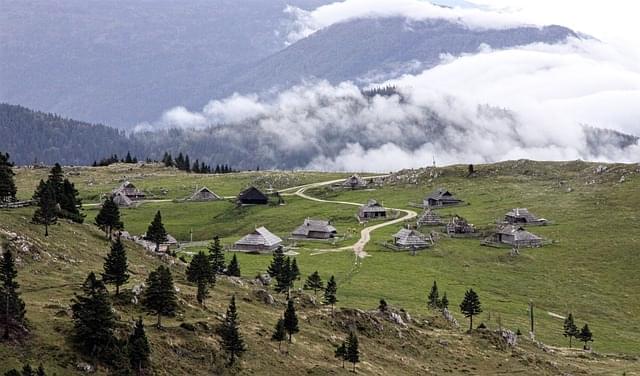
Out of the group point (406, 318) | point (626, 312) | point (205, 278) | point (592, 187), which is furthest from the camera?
point (592, 187)

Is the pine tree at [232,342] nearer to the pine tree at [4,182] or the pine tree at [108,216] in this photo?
the pine tree at [108,216]

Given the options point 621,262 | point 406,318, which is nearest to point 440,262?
point 621,262

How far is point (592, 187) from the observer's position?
195 metres

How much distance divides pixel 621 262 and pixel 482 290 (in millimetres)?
32752

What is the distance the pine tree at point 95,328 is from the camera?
50344 mm

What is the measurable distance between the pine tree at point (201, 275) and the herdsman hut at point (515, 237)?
84.6m

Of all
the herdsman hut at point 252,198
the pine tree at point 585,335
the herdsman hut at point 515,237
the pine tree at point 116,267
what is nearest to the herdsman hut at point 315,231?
the herdsman hut at point 515,237

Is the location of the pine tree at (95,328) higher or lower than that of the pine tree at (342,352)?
higher

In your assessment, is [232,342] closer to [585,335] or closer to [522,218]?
[585,335]

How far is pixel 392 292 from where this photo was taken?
108 metres

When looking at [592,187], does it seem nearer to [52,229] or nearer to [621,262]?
[621,262]

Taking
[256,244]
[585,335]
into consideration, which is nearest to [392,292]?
[585,335]

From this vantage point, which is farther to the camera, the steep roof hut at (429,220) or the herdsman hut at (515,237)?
the steep roof hut at (429,220)

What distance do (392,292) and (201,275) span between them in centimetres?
4457
